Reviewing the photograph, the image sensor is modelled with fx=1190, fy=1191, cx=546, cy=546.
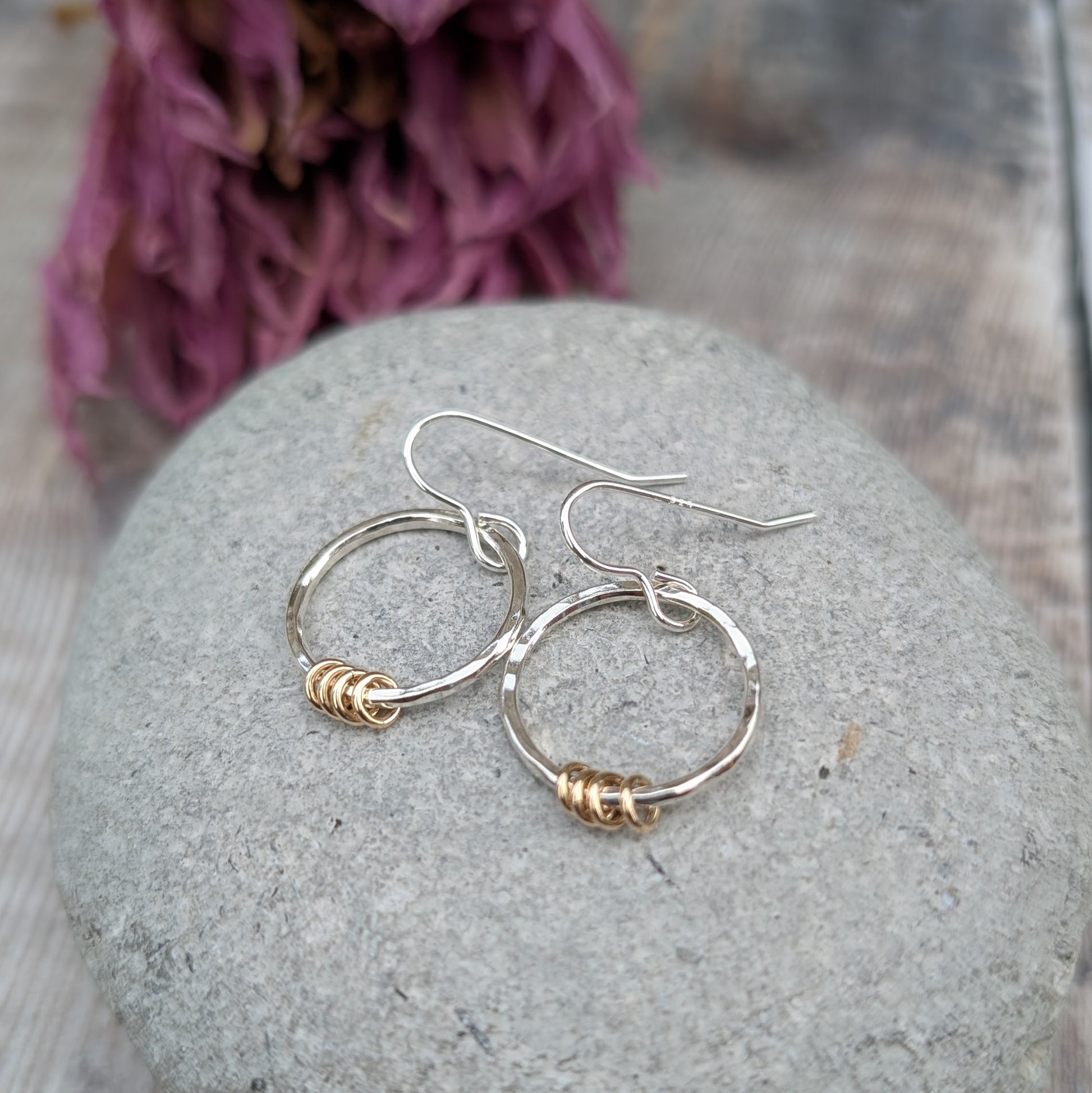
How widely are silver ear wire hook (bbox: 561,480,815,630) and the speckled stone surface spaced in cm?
1

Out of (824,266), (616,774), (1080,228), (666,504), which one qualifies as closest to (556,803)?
(616,774)

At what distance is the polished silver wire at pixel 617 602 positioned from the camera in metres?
0.71

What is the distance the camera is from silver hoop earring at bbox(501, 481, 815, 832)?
706mm

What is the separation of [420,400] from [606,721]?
0.33m

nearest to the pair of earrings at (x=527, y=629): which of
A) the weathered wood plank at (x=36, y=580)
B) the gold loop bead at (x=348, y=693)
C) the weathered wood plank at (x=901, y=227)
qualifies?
the gold loop bead at (x=348, y=693)

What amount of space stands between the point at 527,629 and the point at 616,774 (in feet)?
0.43

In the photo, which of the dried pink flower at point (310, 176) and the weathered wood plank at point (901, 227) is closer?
the dried pink flower at point (310, 176)

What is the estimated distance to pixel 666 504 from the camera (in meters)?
0.88

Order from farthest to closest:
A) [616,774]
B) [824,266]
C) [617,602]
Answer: [824,266] < [617,602] < [616,774]

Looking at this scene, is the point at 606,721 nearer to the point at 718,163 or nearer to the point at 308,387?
the point at 308,387

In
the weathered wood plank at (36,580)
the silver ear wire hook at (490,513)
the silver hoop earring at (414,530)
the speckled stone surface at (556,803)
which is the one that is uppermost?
the silver ear wire hook at (490,513)

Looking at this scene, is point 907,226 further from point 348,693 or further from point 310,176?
point 348,693

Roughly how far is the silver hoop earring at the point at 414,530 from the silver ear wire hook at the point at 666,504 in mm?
25

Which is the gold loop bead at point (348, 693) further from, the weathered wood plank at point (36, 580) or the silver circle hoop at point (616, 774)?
the weathered wood plank at point (36, 580)
